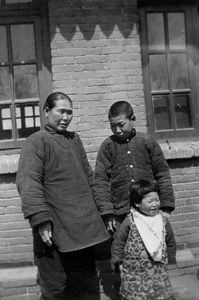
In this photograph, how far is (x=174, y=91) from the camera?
15.4 ft

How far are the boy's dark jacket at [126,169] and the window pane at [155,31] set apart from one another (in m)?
1.47

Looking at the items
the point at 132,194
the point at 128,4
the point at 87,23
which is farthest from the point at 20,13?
the point at 132,194

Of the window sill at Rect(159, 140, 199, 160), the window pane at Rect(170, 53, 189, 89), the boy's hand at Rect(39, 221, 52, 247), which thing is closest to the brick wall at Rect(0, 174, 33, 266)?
the boy's hand at Rect(39, 221, 52, 247)

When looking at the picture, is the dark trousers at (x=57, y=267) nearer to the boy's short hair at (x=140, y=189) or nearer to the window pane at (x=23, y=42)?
the boy's short hair at (x=140, y=189)

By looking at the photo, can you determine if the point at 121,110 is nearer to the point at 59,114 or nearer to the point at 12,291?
the point at 59,114

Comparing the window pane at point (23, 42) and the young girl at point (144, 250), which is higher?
the window pane at point (23, 42)

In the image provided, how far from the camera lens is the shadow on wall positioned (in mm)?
4340

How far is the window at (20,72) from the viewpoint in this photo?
447 centimetres

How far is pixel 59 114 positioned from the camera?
3.34 meters

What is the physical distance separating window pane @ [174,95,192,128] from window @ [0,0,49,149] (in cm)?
145

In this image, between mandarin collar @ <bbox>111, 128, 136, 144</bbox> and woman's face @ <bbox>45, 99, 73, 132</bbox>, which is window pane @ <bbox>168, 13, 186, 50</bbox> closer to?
mandarin collar @ <bbox>111, 128, 136, 144</bbox>

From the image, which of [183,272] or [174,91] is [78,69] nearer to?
[174,91]

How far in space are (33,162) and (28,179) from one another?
0.45 ft

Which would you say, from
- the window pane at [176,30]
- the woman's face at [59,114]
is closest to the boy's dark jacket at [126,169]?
the woman's face at [59,114]
